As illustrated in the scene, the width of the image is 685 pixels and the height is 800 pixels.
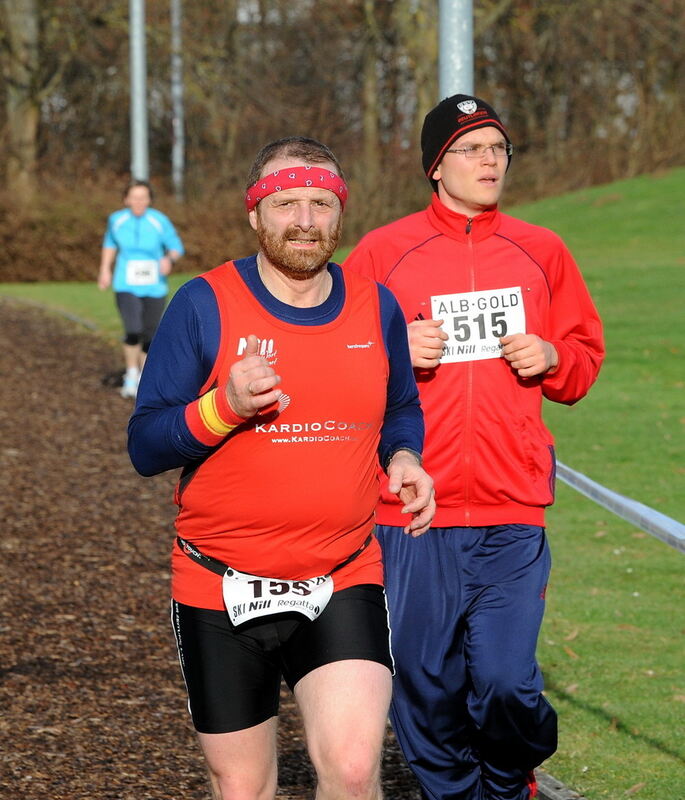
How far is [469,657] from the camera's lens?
427cm

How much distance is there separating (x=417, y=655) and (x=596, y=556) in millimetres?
4210

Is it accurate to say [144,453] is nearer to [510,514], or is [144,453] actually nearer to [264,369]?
[264,369]

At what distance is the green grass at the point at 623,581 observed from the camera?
512cm

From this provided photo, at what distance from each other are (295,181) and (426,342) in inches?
32.4

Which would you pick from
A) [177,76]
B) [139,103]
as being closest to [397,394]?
[139,103]

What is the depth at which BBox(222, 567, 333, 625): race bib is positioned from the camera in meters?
3.38

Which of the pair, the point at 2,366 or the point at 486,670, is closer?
the point at 486,670

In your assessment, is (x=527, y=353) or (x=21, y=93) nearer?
(x=527, y=353)

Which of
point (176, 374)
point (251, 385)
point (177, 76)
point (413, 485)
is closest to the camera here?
point (251, 385)

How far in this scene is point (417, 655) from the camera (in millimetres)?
4293

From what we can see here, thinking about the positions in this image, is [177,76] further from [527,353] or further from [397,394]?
[397,394]

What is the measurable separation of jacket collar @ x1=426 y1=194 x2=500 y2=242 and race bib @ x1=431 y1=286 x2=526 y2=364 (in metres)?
0.19

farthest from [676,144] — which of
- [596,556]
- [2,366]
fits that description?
[596,556]

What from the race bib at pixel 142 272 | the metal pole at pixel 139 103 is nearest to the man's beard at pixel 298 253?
the race bib at pixel 142 272
